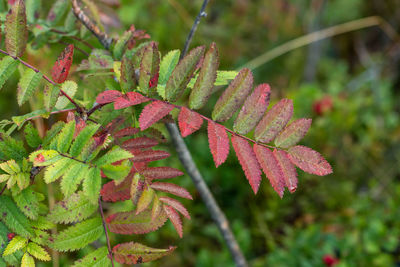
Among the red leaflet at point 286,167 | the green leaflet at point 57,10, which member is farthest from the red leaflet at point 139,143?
the green leaflet at point 57,10

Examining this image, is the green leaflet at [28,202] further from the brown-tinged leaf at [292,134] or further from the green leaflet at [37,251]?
the brown-tinged leaf at [292,134]

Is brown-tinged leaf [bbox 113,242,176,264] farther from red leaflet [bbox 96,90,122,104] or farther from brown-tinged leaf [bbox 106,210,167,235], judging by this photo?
red leaflet [bbox 96,90,122,104]

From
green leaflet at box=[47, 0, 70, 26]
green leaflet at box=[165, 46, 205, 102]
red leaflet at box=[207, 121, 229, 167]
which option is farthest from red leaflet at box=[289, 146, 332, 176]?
green leaflet at box=[47, 0, 70, 26]

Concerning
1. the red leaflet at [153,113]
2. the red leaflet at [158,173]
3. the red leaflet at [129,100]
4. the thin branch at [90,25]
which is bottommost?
the red leaflet at [158,173]

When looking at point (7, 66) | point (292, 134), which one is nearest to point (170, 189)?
point (292, 134)

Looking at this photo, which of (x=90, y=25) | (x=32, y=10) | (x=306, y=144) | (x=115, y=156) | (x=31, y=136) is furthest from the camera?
(x=306, y=144)

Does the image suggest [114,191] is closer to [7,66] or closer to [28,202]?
[28,202]
